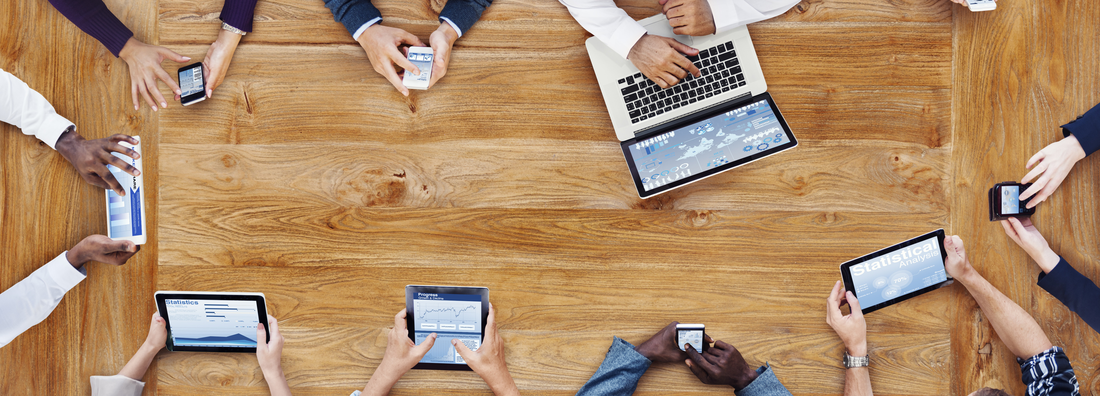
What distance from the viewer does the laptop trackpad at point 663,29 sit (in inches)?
65.6

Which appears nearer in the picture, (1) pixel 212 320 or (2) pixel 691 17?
(2) pixel 691 17

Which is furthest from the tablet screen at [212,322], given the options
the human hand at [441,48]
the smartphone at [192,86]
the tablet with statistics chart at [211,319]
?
the human hand at [441,48]

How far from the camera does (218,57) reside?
5.60ft

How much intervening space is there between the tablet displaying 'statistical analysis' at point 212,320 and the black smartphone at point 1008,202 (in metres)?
2.29

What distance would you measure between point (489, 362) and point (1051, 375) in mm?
1696

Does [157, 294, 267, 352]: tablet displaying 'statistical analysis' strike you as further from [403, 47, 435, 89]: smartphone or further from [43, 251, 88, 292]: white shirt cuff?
[403, 47, 435, 89]: smartphone

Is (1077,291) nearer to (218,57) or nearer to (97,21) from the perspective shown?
(218,57)

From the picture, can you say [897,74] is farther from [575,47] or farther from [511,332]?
[511,332]

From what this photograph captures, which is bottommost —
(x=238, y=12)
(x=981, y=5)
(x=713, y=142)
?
(x=713, y=142)

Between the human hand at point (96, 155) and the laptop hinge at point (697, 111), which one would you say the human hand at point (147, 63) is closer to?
the human hand at point (96, 155)

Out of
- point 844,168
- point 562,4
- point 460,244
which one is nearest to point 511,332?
point 460,244

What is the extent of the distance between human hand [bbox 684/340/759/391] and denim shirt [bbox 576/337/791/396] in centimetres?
3

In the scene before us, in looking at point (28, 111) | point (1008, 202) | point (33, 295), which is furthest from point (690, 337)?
point (28, 111)

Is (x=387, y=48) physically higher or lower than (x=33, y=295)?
higher
